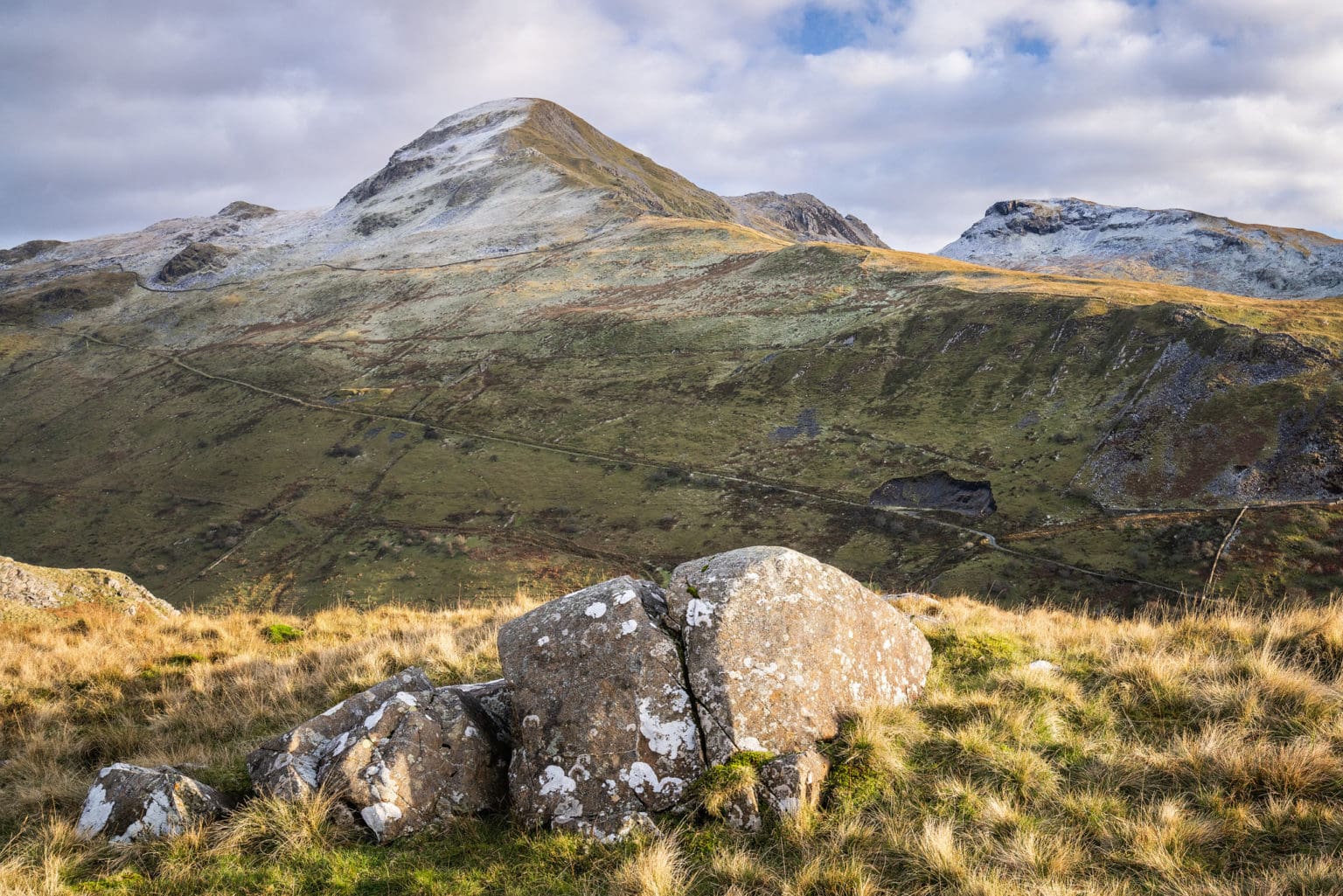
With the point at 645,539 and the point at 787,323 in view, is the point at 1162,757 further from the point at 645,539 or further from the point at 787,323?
the point at 787,323

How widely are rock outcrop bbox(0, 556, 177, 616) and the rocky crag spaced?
14112 millimetres

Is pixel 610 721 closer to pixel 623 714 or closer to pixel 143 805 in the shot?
pixel 623 714

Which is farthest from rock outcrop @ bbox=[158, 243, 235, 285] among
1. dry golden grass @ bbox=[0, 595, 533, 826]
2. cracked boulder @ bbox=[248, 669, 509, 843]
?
cracked boulder @ bbox=[248, 669, 509, 843]

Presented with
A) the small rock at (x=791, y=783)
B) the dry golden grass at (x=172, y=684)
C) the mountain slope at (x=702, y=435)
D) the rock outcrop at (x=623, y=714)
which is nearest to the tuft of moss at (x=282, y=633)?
the dry golden grass at (x=172, y=684)

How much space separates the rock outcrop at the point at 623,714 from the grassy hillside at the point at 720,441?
32835mm

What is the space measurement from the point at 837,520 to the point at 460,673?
42.0 m

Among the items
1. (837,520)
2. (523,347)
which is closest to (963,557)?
(837,520)

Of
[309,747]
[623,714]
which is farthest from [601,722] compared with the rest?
[309,747]

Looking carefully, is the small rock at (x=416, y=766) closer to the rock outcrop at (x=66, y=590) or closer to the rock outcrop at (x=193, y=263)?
the rock outcrop at (x=66, y=590)

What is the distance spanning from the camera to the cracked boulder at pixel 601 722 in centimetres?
707

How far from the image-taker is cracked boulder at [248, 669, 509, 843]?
7.08m

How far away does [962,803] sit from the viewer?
666 cm

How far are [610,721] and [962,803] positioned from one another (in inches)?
145

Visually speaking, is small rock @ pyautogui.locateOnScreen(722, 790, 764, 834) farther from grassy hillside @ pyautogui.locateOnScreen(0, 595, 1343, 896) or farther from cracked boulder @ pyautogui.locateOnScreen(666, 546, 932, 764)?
cracked boulder @ pyautogui.locateOnScreen(666, 546, 932, 764)
